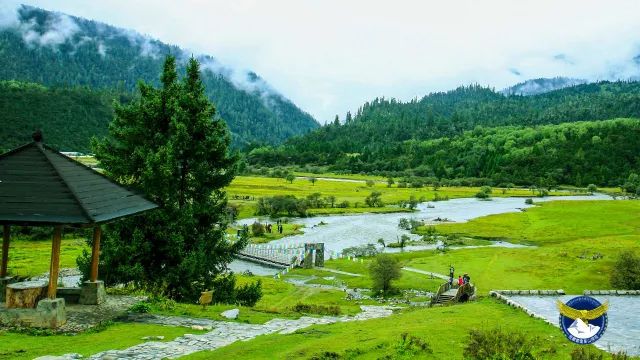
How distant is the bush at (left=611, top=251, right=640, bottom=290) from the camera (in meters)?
36.7

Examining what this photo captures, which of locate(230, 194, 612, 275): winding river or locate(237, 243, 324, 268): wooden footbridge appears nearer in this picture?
locate(237, 243, 324, 268): wooden footbridge

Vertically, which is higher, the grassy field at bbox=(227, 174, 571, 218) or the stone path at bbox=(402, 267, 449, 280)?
the grassy field at bbox=(227, 174, 571, 218)

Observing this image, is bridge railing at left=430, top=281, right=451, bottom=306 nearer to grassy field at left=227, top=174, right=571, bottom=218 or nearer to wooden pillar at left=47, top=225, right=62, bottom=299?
wooden pillar at left=47, top=225, right=62, bottom=299

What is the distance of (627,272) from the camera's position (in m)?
37.4

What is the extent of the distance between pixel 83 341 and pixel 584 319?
14311 millimetres

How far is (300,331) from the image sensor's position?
19.9 m

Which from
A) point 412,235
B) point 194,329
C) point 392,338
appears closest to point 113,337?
point 194,329

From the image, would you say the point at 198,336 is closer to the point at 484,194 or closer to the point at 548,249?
the point at 548,249

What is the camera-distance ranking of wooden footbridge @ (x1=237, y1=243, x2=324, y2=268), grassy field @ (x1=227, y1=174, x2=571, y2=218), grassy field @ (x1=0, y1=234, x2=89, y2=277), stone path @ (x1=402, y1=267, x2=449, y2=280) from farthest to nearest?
grassy field @ (x1=227, y1=174, x2=571, y2=218)
wooden footbridge @ (x1=237, y1=243, x2=324, y2=268)
stone path @ (x1=402, y1=267, x2=449, y2=280)
grassy field @ (x1=0, y1=234, x2=89, y2=277)

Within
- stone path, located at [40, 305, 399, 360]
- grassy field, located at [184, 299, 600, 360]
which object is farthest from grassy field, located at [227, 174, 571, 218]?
grassy field, located at [184, 299, 600, 360]

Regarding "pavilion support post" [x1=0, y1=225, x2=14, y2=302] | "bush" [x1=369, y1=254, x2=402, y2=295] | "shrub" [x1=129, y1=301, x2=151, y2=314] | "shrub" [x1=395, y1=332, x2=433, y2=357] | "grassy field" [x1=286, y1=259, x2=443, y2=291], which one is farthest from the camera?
"grassy field" [x1=286, y1=259, x2=443, y2=291]

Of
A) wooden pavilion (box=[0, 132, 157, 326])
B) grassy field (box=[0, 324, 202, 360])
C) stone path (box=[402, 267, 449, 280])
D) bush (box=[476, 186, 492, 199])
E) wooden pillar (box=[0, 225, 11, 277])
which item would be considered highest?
bush (box=[476, 186, 492, 199])

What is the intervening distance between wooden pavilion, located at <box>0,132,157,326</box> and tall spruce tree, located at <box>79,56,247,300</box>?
4.41 metres

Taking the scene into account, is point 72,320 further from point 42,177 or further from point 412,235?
point 412,235
